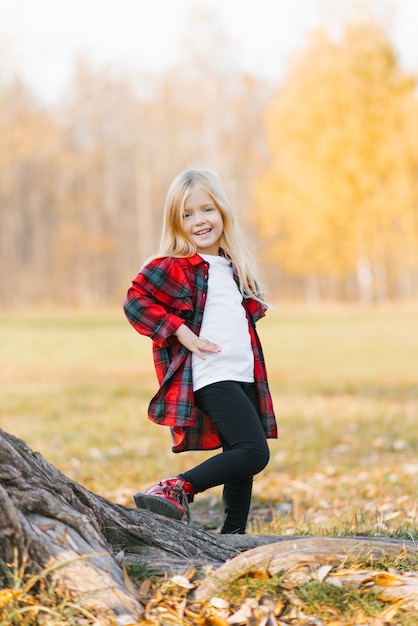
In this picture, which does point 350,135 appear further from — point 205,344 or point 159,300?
point 205,344

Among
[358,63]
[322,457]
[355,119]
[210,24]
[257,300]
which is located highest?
[210,24]

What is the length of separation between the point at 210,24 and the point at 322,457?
23.9 meters

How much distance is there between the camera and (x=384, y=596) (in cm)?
226

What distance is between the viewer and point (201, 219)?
3508 mm

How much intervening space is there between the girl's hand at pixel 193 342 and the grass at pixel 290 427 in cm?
104

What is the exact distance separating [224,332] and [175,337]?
0.69 feet

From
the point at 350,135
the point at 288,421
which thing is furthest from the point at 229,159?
the point at 288,421

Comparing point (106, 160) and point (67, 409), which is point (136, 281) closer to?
point (67, 409)

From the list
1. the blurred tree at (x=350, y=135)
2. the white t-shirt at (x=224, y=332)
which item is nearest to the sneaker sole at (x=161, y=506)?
the white t-shirt at (x=224, y=332)

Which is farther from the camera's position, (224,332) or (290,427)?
(290,427)

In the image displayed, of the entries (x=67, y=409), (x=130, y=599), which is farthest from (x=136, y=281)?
(x=67, y=409)

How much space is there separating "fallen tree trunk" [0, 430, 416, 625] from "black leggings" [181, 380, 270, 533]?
19.0 inches

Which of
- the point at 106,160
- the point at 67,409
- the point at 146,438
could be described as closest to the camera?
the point at 146,438

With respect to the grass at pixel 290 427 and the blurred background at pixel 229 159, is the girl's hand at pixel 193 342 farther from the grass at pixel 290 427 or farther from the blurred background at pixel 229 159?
the blurred background at pixel 229 159
